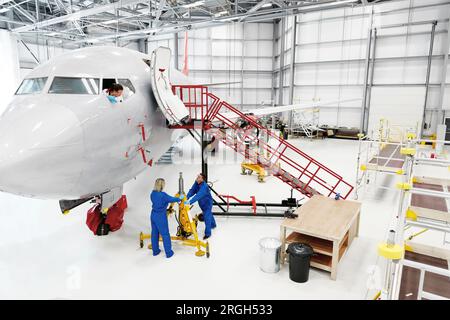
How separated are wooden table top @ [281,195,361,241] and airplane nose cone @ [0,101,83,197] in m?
5.05

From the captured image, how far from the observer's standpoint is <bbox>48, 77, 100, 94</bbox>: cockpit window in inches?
255

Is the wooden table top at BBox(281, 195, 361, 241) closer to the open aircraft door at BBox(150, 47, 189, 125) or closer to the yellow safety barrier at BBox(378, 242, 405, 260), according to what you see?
the yellow safety barrier at BBox(378, 242, 405, 260)

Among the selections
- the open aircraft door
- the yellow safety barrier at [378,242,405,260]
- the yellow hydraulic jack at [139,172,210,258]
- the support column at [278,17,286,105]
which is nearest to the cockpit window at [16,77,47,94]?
the open aircraft door

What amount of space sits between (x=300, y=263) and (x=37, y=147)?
5.69 metres

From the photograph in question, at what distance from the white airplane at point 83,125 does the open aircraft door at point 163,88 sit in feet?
0.08

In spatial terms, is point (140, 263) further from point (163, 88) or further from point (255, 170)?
point (255, 170)

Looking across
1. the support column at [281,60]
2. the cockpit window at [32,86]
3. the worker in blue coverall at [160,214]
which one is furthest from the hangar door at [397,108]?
the cockpit window at [32,86]

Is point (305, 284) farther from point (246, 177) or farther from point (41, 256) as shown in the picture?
point (246, 177)

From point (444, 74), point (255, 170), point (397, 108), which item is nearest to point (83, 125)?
point (255, 170)

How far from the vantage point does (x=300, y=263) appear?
654cm

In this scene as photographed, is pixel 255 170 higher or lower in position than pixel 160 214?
lower

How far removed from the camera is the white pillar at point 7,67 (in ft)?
79.6

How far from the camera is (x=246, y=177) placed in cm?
1573
